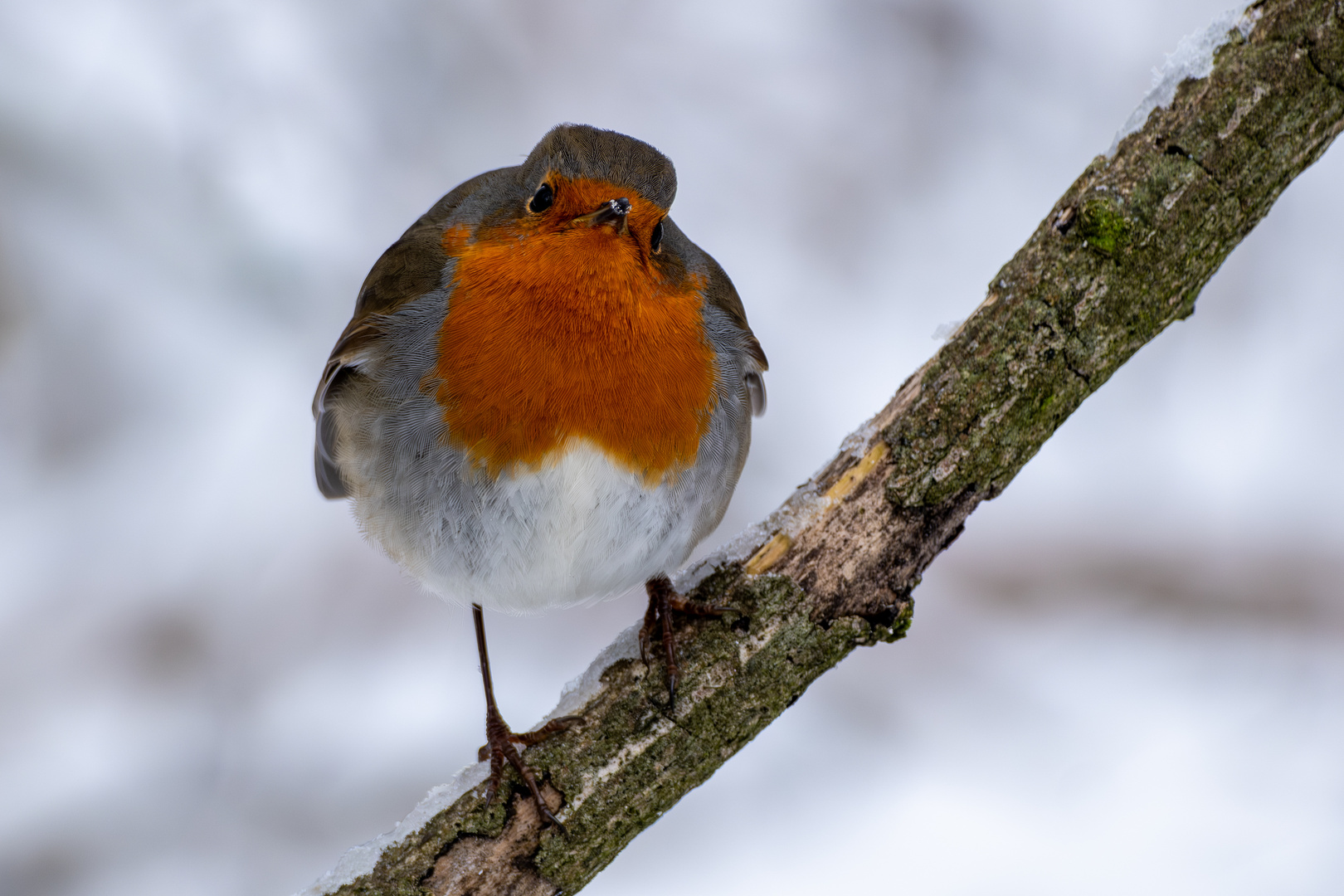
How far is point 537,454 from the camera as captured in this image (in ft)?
8.09

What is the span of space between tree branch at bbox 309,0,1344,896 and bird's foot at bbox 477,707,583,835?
2 centimetres

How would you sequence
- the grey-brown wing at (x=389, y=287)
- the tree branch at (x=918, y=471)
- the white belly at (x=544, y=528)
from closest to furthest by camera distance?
the tree branch at (x=918, y=471), the white belly at (x=544, y=528), the grey-brown wing at (x=389, y=287)

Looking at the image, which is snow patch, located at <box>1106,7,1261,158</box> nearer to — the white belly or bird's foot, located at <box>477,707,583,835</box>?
the white belly

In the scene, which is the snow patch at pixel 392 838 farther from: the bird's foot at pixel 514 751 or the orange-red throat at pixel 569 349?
the orange-red throat at pixel 569 349

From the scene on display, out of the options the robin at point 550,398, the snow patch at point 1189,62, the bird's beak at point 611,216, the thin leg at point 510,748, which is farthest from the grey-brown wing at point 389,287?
the snow patch at point 1189,62

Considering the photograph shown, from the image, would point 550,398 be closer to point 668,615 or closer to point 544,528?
point 544,528

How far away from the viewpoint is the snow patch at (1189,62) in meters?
2.28

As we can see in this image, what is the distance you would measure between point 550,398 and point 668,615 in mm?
613

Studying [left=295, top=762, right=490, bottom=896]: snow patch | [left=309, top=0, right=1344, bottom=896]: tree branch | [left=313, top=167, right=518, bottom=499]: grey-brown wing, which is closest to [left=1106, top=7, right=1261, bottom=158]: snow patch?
[left=309, top=0, right=1344, bottom=896]: tree branch

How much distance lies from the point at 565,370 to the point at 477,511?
0.41 metres

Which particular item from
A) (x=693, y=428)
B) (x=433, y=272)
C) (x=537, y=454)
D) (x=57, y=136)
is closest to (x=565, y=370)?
(x=537, y=454)

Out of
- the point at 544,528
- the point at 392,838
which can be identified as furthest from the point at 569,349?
the point at 392,838

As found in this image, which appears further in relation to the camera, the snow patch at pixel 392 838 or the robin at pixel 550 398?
the robin at pixel 550 398

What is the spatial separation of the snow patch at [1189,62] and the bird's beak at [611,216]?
3.62 feet
